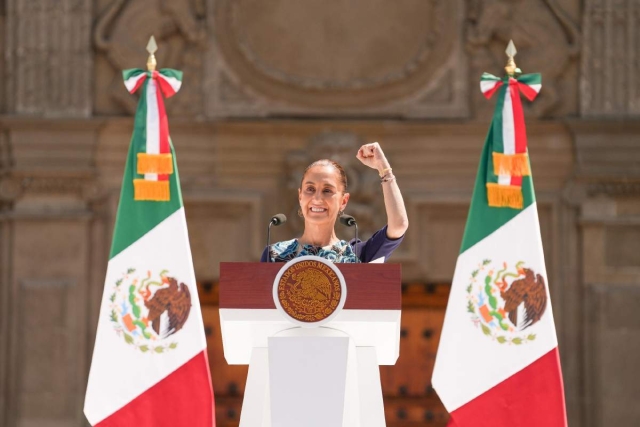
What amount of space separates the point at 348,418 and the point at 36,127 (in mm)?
5368

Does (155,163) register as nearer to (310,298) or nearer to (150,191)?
(150,191)

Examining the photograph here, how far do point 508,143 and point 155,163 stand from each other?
6.04 ft

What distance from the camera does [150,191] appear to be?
7141 mm

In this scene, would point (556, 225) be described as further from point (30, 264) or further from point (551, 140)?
point (30, 264)

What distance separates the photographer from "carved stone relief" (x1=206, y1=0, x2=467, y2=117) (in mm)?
9141

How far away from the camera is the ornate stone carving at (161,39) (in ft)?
29.9

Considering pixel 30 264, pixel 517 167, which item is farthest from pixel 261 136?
pixel 517 167

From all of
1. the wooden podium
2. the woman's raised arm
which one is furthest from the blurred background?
the wooden podium

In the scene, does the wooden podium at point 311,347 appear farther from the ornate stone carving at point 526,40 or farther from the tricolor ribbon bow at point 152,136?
the ornate stone carving at point 526,40

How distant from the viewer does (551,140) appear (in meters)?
9.07

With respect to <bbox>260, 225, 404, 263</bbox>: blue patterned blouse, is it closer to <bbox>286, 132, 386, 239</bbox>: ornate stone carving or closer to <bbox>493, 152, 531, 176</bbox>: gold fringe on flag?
<bbox>493, 152, 531, 176</bbox>: gold fringe on flag

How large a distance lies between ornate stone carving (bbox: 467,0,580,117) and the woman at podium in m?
4.62

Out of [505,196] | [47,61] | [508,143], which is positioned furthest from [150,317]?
[47,61]

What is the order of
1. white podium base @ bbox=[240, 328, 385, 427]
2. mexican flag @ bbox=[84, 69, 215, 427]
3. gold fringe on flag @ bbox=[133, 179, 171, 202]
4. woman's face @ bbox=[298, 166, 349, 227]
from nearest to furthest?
white podium base @ bbox=[240, 328, 385, 427] < woman's face @ bbox=[298, 166, 349, 227] < mexican flag @ bbox=[84, 69, 215, 427] < gold fringe on flag @ bbox=[133, 179, 171, 202]
